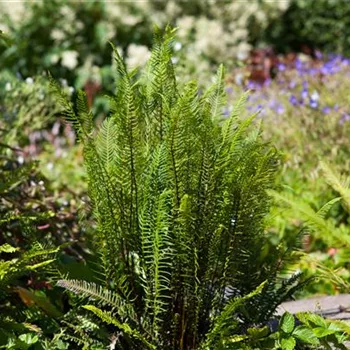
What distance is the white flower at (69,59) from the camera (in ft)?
25.9

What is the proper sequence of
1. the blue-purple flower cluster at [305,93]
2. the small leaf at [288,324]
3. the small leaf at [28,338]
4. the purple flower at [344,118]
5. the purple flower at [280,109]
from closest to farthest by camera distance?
the small leaf at [288,324] < the small leaf at [28,338] < the purple flower at [344,118] < the blue-purple flower cluster at [305,93] < the purple flower at [280,109]

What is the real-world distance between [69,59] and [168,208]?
6050 mm

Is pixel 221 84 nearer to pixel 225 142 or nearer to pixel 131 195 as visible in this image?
pixel 225 142

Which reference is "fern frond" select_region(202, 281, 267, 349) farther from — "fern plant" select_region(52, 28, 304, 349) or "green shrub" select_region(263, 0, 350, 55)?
"green shrub" select_region(263, 0, 350, 55)

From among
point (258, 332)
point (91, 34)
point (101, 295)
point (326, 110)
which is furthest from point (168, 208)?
point (91, 34)

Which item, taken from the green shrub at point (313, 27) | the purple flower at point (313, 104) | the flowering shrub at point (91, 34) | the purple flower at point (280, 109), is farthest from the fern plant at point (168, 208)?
the green shrub at point (313, 27)

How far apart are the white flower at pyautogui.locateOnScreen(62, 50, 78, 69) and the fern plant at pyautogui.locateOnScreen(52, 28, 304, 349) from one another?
579 cm

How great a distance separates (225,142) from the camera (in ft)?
7.13

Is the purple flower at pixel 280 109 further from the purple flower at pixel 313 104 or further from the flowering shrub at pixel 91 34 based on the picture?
the flowering shrub at pixel 91 34

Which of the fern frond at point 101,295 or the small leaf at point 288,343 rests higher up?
the fern frond at point 101,295

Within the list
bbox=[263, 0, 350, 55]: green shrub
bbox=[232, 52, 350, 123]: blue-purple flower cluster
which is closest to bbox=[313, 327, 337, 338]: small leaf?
bbox=[232, 52, 350, 123]: blue-purple flower cluster

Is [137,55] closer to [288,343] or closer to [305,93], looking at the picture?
[305,93]

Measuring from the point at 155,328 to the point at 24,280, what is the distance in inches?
32.5

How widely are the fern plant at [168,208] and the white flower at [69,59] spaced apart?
5.79m
